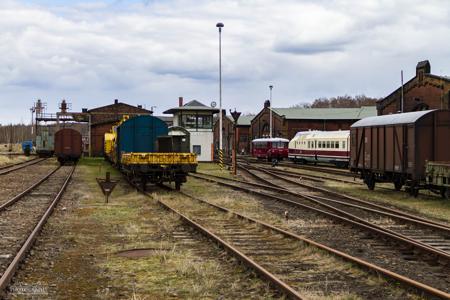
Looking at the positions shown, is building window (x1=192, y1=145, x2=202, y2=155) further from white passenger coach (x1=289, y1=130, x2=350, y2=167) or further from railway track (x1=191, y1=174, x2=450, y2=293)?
railway track (x1=191, y1=174, x2=450, y2=293)

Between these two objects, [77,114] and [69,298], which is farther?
[77,114]

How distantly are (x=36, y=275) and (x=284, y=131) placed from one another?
7266cm

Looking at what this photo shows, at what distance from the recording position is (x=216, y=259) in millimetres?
8883

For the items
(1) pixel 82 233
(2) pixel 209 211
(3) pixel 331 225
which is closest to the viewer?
(1) pixel 82 233

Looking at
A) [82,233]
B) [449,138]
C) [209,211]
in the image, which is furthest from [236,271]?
[449,138]

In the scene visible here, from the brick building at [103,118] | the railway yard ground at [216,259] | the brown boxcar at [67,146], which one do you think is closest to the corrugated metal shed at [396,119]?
the railway yard ground at [216,259]

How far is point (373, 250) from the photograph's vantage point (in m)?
9.79

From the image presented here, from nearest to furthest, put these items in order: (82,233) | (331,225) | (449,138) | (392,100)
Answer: (82,233)
(331,225)
(449,138)
(392,100)

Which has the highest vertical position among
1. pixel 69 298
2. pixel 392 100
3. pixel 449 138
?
pixel 392 100

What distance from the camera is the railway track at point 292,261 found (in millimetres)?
6855

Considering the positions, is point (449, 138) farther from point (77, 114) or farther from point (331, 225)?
point (77, 114)

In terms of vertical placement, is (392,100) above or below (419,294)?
above

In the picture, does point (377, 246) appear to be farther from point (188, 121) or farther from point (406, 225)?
point (188, 121)

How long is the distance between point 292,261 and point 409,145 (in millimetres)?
12085
